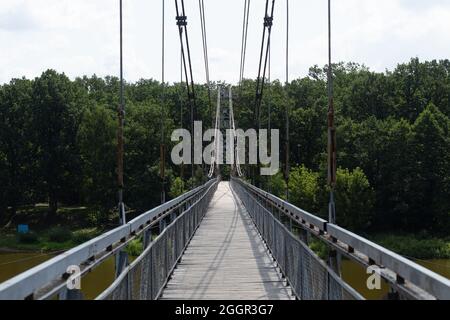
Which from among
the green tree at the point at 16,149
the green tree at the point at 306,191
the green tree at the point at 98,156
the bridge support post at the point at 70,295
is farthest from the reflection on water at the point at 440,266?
the bridge support post at the point at 70,295

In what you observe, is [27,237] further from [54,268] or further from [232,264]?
[54,268]

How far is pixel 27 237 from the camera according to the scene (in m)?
49.5

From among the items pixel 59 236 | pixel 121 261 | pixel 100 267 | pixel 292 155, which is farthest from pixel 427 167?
pixel 121 261

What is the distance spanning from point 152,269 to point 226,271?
8.84 feet

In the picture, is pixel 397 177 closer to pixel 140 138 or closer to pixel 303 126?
pixel 303 126

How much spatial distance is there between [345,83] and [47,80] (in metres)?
36.6

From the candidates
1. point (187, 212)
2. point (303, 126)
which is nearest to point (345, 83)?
point (303, 126)

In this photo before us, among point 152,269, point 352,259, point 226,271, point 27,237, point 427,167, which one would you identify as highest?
point 427,167

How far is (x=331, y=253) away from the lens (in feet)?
16.0

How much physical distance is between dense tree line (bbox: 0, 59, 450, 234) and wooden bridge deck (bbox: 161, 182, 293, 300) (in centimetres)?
3765

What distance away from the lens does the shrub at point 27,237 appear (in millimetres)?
49241

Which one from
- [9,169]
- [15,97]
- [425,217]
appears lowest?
[425,217]

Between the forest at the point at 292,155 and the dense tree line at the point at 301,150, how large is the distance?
9cm
